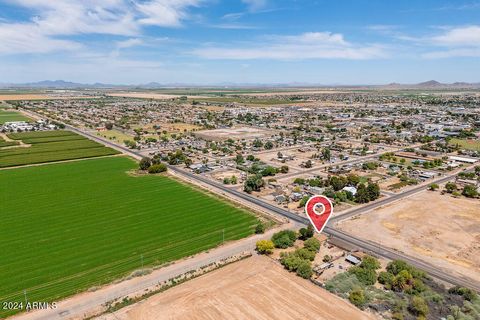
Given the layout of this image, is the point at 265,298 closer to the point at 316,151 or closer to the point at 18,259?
the point at 18,259

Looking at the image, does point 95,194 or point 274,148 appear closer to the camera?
point 95,194

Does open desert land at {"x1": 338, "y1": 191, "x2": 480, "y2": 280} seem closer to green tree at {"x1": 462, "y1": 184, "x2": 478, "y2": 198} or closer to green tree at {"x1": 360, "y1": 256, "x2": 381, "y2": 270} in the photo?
green tree at {"x1": 462, "y1": 184, "x2": 478, "y2": 198}

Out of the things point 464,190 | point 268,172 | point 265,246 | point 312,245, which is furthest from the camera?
point 268,172

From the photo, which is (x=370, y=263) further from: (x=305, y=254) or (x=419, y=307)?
(x=419, y=307)

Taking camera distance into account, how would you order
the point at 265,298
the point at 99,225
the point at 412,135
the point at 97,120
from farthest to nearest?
the point at 97,120 → the point at 412,135 → the point at 99,225 → the point at 265,298

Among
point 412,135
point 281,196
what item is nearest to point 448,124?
point 412,135

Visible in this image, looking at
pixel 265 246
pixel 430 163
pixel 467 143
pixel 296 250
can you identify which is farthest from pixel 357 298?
pixel 467 143

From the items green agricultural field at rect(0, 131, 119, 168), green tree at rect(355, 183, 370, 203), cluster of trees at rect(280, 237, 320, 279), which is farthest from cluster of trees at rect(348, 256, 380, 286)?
green agricultural field at rect(0, 131, 119, 168)
